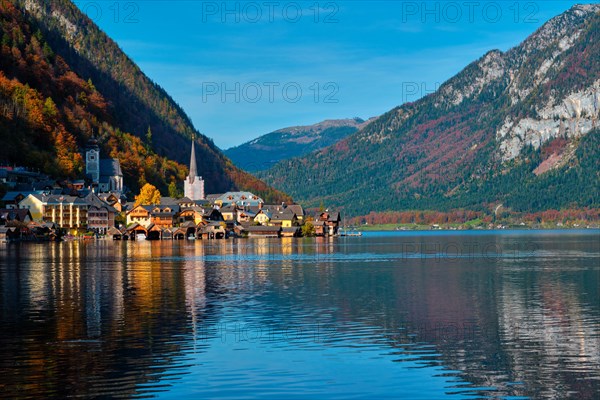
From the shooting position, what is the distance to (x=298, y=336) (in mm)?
38281

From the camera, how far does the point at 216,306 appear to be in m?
48.9

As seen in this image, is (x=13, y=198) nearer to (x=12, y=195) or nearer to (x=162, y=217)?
(x=12, y=195)

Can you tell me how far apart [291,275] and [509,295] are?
22.2 m

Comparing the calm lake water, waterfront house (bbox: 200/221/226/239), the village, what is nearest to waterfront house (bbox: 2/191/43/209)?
the village

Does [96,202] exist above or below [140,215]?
above

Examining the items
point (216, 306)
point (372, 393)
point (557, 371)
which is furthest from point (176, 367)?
point (216, 306)

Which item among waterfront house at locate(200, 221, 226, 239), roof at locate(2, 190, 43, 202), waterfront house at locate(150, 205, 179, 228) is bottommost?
waterfront house at locate(200, 221, 226, 239)

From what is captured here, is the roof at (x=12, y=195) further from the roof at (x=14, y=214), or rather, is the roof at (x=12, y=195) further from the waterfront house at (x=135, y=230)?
the waterfront house at (x=135, y=230)

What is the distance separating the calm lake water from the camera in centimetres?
2856

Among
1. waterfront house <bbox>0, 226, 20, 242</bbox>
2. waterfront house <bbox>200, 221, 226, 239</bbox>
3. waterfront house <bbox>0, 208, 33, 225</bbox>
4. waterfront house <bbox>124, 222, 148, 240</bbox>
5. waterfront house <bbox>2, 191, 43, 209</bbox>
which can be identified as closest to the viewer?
waterfront house <bbox>0, 226, 20, 242</bbox>

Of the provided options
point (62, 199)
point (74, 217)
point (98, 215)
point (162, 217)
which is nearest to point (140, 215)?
point (162, 217)

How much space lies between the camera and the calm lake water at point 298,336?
28562 mm

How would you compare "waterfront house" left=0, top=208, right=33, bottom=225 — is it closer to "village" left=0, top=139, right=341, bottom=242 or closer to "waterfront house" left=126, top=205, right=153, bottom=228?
"village" left=0, top=139, right=341, bottom=242

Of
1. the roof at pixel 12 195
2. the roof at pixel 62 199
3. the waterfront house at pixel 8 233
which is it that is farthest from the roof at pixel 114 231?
the waterfront house at pixel 8 233
